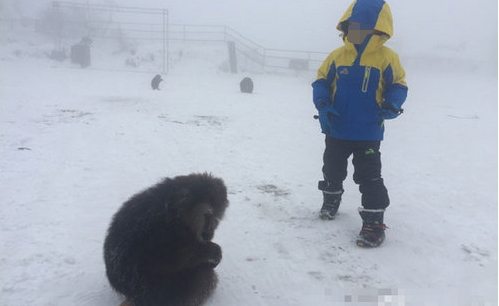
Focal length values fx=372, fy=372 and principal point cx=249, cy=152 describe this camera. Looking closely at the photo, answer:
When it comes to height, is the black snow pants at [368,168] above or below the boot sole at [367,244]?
above

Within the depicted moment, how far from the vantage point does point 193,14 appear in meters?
44.5

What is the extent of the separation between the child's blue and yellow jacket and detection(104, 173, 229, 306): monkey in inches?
61.4

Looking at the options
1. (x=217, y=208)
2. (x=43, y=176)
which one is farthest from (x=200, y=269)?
(x=43, y=176)

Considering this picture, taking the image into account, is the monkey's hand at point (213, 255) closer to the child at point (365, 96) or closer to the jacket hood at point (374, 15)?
the child at point (365, 96)

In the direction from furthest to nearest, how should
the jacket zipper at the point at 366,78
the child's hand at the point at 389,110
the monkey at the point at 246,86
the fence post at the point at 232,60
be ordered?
the fence post at the point at 232,60 < the monkey at the point at 246,86 < the jacket zipper at the point at 366,78 < the child's hand at the point at 389,110

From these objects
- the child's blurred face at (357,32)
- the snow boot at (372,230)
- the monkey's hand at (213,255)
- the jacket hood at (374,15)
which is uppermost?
the jacket hood at (374,15)

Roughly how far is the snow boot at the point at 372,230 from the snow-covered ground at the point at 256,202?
0.07 metres

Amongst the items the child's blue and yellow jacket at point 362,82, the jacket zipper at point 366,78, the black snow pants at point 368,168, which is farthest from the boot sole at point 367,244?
the jacket zipper at point 366,78

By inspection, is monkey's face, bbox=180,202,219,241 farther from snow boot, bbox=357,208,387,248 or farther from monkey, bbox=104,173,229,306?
snow boot, bbox=357,208,387,248

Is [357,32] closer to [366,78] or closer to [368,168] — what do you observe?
[366,78]

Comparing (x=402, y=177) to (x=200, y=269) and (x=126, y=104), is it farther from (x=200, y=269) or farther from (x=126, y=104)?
(x=126, y=104)

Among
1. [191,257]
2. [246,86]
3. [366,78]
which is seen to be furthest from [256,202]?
[246,86]

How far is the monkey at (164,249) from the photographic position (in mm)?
1968

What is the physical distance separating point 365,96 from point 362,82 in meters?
0.12
